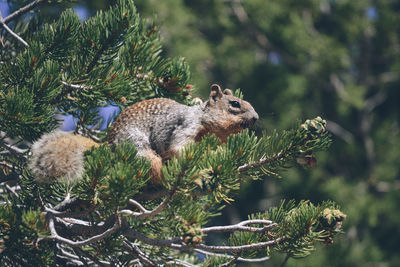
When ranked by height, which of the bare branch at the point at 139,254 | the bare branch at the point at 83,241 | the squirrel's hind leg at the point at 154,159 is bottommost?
the bare branch at the point at 139,254

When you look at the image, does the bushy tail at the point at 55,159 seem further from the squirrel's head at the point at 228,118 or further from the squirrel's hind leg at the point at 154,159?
the squirrel's head at the point at 228,118

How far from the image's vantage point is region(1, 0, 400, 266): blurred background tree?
7.35 meters

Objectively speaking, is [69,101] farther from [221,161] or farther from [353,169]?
[353,169]

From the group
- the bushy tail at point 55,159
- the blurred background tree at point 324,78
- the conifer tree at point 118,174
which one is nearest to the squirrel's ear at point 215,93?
the conifer tree at point 118,174

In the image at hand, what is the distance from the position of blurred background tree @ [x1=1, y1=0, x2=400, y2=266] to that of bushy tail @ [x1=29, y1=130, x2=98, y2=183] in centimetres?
522

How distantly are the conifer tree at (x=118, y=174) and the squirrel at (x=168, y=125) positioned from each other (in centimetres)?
12

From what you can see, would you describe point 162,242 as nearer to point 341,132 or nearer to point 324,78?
point 324,78

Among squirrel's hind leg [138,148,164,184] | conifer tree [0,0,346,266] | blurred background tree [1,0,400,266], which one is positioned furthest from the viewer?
blurred background tree [1,0,400,266]

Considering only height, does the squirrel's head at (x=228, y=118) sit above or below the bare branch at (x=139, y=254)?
above

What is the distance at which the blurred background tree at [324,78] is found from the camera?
7.35m

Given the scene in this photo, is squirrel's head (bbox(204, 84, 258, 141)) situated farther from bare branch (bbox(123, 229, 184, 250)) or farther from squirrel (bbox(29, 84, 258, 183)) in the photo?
bare branch (bbox(123, 229, 184, 250))

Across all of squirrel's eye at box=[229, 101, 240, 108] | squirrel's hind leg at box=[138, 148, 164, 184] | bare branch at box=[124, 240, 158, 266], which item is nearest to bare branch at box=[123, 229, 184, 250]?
bare branch at box=[124, 240, 158, 266]

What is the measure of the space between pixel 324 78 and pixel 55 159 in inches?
264

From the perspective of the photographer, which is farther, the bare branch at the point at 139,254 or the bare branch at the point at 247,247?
the bare branch at the point at 139,254
